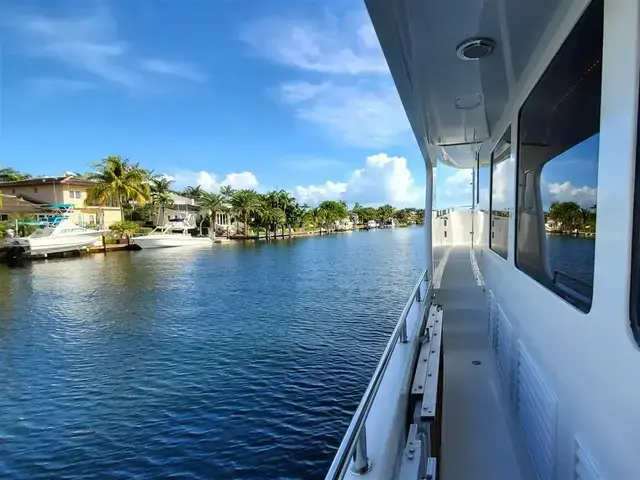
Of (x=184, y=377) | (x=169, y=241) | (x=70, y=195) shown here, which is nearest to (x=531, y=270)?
(x=184, y=377)

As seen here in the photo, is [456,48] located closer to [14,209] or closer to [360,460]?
[360,460]

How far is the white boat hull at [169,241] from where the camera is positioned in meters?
32.8

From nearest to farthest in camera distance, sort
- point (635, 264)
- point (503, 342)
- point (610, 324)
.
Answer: point (635, 264) → point (610, 324) → point (503, 342)

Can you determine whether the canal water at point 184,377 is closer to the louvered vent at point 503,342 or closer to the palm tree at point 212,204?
the louvered vent at point 503,342

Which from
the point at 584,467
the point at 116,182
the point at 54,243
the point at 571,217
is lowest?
the point at 54,243

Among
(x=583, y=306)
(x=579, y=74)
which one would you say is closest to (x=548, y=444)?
(x=583, y=306)

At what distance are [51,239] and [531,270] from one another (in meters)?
29.7

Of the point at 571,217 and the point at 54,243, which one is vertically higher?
the point at 571,217

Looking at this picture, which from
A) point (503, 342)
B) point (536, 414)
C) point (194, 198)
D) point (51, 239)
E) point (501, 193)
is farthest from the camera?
point (194, 198)

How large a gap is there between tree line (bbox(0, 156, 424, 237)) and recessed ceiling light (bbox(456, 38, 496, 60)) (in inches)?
1253

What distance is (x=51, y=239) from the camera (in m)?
26.0

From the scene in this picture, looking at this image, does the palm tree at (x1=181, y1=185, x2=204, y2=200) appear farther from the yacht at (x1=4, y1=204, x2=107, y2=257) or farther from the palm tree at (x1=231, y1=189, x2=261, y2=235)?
the yacht at (x1=4, y1=204, x2=107, y2=257)

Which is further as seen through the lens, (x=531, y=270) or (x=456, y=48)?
(x=531, y=270)

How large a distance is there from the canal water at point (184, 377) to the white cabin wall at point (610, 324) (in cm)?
404
